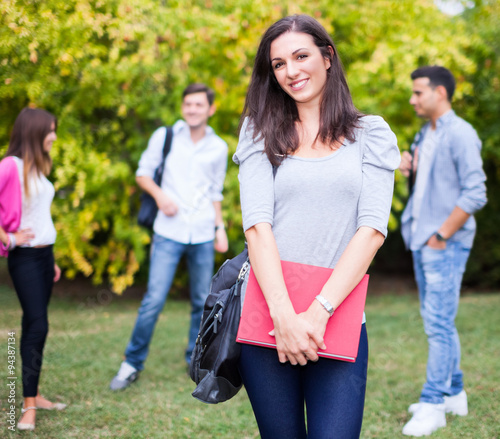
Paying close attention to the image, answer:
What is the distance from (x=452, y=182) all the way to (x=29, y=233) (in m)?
2.66

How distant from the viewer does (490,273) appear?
30.7ft

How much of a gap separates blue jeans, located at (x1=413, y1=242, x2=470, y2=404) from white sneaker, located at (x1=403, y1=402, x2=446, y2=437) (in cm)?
5

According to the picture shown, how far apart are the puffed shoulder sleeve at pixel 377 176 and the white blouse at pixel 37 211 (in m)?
2.21

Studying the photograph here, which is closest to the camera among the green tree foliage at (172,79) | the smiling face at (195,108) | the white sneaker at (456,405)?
the white sneaker at (456,405)

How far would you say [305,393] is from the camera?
177 cm

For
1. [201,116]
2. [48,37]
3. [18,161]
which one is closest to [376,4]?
[201,116]

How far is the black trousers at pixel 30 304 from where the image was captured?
3.12 metres

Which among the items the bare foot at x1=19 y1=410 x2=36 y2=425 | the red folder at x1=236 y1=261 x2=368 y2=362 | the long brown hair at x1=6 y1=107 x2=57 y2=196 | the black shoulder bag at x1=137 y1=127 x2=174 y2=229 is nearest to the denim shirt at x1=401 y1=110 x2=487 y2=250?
the red folder at x1=236 y1=261 x2=368 y2=362

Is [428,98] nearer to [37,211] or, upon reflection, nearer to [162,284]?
[162,284]

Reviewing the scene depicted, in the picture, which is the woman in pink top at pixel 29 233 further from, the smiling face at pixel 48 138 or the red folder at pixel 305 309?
the red folder at pixel 305 309

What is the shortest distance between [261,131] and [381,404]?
2.59 metres

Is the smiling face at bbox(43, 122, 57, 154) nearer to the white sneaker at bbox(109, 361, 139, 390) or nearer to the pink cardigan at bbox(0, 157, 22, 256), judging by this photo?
the pink cardigan at bbox(0, 157, 22, 256)

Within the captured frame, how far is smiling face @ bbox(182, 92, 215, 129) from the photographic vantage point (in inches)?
170

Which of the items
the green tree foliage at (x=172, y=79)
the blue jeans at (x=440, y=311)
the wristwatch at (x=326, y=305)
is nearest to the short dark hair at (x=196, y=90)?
the green tree foliage at (x=172, y=79)
